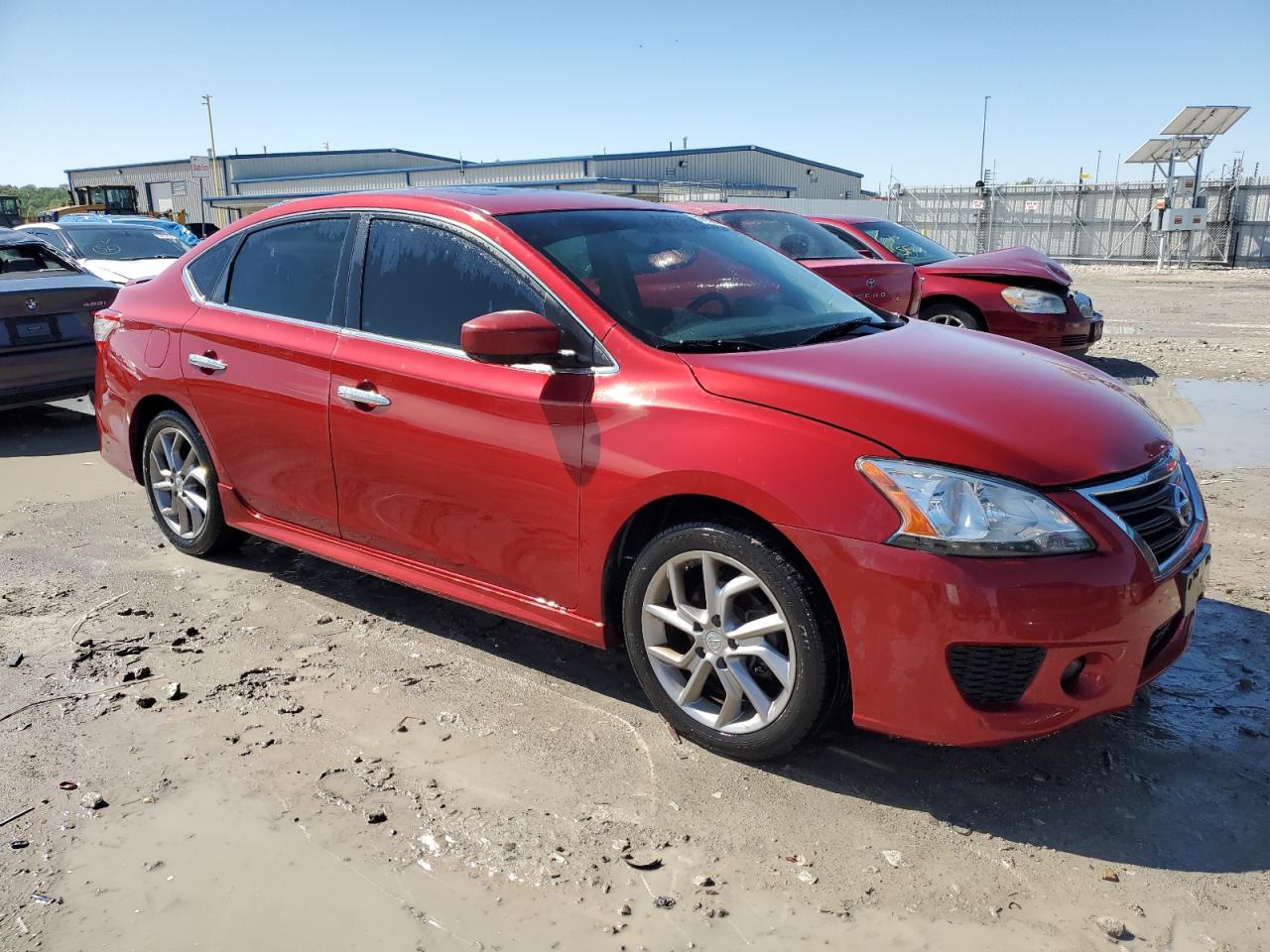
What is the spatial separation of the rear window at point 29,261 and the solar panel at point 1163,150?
30050 millimetres

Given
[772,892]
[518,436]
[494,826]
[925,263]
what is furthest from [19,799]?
[925,263]

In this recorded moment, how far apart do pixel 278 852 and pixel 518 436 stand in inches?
54.9

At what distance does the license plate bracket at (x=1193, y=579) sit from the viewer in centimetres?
282

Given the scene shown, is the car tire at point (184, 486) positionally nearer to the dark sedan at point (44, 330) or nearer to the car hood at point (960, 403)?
the car hood at point (960, 403)

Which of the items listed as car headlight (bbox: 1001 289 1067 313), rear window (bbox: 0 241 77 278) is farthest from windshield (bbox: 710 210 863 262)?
rear window (bbox: 0 241 77 278)

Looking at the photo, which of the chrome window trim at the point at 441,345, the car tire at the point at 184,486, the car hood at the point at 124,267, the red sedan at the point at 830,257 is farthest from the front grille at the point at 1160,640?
the car hood at the point at 124,267

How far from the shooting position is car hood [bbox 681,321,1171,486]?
8.73ft

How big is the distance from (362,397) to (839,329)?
5.74ft

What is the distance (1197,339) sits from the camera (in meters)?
11.9

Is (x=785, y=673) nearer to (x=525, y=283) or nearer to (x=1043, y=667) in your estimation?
(x=1043, y=667)

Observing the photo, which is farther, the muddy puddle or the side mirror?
the muddy puddle

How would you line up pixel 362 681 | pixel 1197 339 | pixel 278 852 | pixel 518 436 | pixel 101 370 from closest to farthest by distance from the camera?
pixel 278 852 < pixel 518 436 < pixel 362 681 < pixel 101 370 < pixel 1197 339

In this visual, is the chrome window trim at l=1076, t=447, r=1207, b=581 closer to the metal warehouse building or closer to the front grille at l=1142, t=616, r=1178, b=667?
the front grille at l=1142, t=616, r=1178, b=667

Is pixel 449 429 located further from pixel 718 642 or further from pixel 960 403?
pixel 960 403
